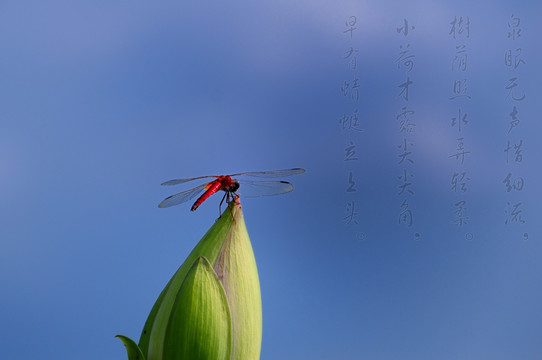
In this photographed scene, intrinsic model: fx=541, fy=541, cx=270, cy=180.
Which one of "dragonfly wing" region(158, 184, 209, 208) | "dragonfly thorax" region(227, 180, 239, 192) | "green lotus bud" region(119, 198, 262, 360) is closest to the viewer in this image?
"green lotus bud" region(119, 198, 262, 360)

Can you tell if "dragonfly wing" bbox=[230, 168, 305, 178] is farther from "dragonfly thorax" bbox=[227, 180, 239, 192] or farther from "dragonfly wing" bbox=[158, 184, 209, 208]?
"dragonfly thorax" bbox=[227, 180, 239, 192]

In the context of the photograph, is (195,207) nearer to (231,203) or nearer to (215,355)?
(231,203)

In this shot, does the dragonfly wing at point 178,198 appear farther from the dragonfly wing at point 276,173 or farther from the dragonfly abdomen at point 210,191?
the dragonfly abdomen at point 210,191

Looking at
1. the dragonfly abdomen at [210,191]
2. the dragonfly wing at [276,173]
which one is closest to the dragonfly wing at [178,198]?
the dragonfly wing at [276,173]

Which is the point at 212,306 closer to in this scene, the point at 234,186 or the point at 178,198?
the point at 234,186

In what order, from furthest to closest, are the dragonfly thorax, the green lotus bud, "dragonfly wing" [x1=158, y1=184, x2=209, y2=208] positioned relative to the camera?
"dragonfly wing" [x1=158, y1=184, x2=209, y2=208] → the dragonfly thorax → the green lotus bud

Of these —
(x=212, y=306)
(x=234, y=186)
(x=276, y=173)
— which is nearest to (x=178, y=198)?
(x=276, y=173)

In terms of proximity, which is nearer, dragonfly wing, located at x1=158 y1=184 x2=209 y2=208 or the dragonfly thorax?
the dragonfly thorax

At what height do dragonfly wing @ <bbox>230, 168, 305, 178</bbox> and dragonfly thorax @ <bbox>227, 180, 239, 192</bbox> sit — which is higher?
dragonfly wing @ <bbox>230, 168, 305, 178</bbox>

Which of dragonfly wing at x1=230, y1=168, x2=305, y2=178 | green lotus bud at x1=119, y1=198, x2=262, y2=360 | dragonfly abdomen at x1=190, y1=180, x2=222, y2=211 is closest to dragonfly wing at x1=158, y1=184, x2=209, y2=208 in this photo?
dragonfly wing at x1=230, y1=168, x2=305, y2=178

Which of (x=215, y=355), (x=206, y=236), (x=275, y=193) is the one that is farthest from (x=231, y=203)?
(x=275, y=193)
